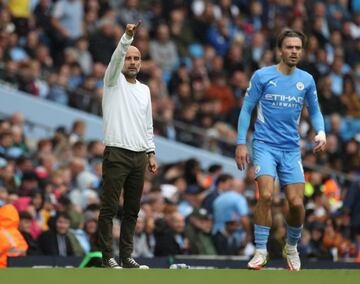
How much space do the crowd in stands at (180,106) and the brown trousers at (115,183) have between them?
3.90m

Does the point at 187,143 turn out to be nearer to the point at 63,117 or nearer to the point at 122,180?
the point at 63,117

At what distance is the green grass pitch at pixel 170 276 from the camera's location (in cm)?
1216

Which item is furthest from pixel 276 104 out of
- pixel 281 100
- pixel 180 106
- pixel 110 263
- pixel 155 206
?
pixel 180 106

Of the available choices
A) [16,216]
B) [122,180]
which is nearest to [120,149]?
[122,180]

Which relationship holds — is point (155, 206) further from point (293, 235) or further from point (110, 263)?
point (110, 263)

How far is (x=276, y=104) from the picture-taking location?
14.6 meters

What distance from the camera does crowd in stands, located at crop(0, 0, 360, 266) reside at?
66.7 feet

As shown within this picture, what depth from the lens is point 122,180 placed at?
1434 centimetres

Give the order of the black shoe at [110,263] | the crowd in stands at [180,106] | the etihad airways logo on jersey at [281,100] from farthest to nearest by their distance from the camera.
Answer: the crowd in stands at [180,106] → the etihad airways logo on jersey at [281,100] → the black shoe at [110,263]

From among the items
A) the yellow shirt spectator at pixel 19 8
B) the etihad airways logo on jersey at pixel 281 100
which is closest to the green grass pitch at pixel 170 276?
the etihad airways logo on jersey at pixel 281 100

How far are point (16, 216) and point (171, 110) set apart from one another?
9999mm

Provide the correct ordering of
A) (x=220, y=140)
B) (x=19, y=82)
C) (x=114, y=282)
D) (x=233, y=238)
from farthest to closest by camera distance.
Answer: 1. (x=220, y=140)
2. (x=19, y=82)
3. (x=233, y=238)
4. (x=114, y=282)

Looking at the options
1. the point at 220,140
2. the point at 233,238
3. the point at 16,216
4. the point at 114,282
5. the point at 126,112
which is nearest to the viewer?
the point at 114,282

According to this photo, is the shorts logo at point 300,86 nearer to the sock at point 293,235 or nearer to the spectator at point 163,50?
the sock at point 293,235
